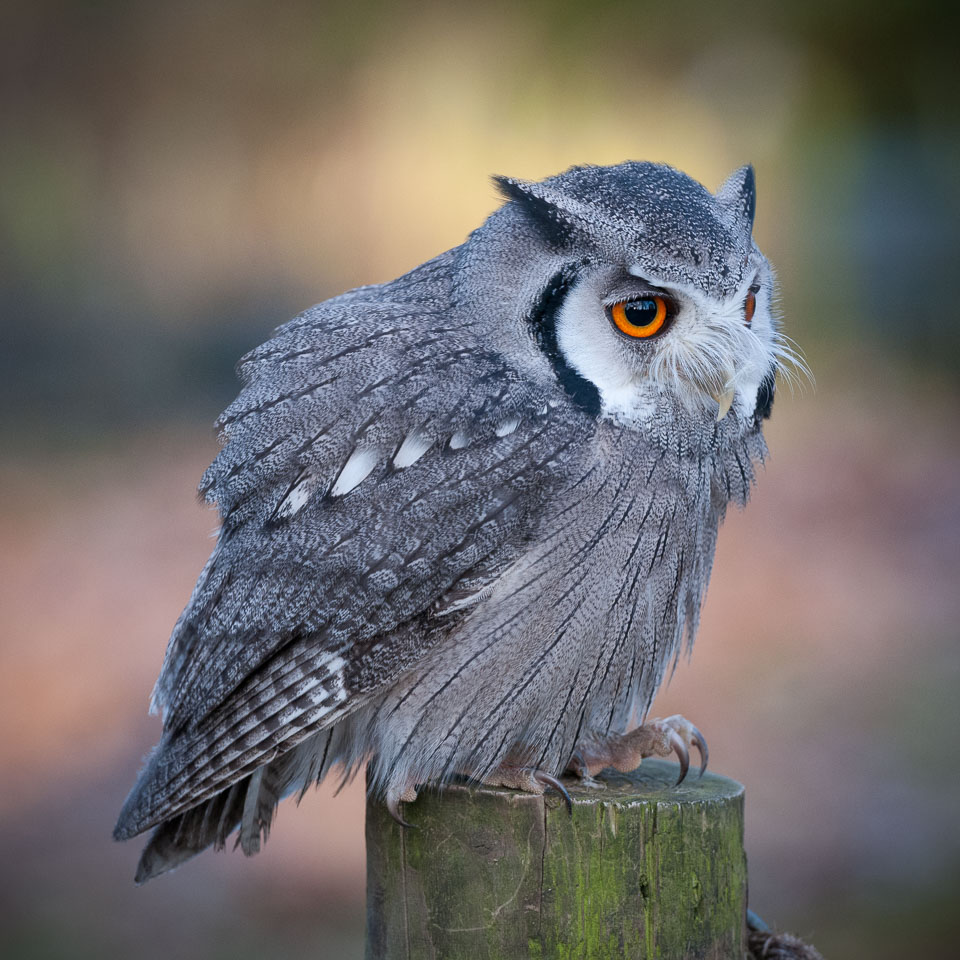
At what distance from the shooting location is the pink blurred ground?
12.2 ft

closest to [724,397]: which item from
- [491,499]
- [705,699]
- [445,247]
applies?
[491,499]

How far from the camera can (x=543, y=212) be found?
5.37ft

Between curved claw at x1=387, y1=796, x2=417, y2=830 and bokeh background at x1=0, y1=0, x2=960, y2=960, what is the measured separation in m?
2.50

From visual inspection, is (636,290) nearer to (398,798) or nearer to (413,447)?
(413,447)

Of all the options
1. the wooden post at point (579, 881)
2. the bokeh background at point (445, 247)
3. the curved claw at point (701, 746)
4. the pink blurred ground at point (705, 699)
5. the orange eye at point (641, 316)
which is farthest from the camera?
the bokeh background at point (445, 247)

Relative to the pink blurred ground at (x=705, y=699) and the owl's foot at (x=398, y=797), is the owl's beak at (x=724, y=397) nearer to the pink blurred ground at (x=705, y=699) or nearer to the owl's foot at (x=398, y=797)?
the owl's foot at (x=398, y=797)

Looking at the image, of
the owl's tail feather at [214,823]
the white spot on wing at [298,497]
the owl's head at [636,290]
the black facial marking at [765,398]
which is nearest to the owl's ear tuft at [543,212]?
the owl's head at [636,290]

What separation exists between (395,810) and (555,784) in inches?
10.0

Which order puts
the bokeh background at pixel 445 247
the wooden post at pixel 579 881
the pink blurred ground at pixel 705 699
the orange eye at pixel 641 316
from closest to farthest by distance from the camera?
the wooden post at pixel 579 881 → the orange eye at pixel 641 316 → the pink blurred ground at pixel 705 699 → the bokeh background at pixel 445 247

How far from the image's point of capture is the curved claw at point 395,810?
5.29 ft

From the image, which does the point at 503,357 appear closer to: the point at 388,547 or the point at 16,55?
the point at 388,547

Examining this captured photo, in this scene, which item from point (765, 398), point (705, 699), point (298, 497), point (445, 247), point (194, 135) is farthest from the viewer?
point (194, 135)

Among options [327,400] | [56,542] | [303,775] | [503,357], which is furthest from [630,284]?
[56,542]

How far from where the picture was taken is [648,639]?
5.76 ft
